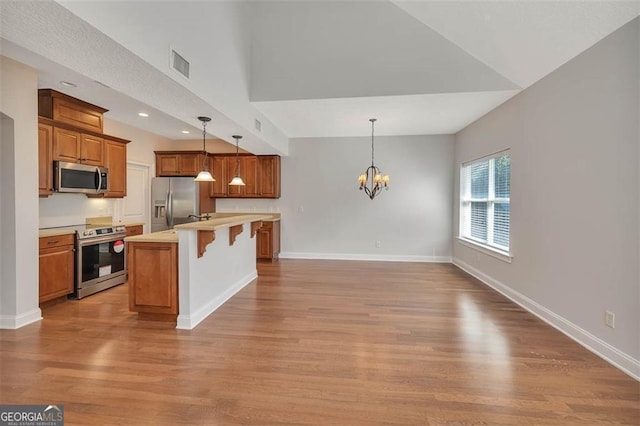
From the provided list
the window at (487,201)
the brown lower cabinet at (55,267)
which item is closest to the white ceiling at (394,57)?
the window at (487,201)

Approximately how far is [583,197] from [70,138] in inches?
226

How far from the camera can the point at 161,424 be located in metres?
1.69

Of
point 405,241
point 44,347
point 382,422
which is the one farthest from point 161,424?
point 405,241

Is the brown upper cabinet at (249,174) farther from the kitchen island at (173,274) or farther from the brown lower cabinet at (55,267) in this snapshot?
the kitchen island at (173,274)

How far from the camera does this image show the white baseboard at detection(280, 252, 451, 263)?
A: 20.8ft

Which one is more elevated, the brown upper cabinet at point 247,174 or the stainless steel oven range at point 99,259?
the brown upper cabinet at point 247,174

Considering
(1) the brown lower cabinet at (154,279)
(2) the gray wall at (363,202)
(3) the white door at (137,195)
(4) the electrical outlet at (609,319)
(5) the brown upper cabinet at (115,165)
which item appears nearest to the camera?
(4) the electrical outlet at (609,319)

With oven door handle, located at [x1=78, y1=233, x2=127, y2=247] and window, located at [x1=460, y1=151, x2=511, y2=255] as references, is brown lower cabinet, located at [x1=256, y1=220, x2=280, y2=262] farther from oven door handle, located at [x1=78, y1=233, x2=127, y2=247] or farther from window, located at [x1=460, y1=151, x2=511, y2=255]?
window, located at [x1=460, y1=151, x2=511, y2=255]

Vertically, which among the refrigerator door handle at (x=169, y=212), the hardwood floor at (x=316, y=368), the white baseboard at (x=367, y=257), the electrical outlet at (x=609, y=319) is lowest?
the hardwood floor at (x=316, y=368)

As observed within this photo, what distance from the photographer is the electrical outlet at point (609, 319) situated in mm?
2376

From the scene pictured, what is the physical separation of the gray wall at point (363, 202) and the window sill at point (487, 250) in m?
0.75

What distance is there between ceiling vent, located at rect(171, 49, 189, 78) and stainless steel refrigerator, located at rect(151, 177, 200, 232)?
354cm

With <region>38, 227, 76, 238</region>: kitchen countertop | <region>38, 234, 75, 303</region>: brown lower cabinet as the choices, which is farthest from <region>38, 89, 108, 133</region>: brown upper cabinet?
<region>38, 234, 75, 303</region>: brown lower cabinet

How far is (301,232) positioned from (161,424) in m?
5.11
